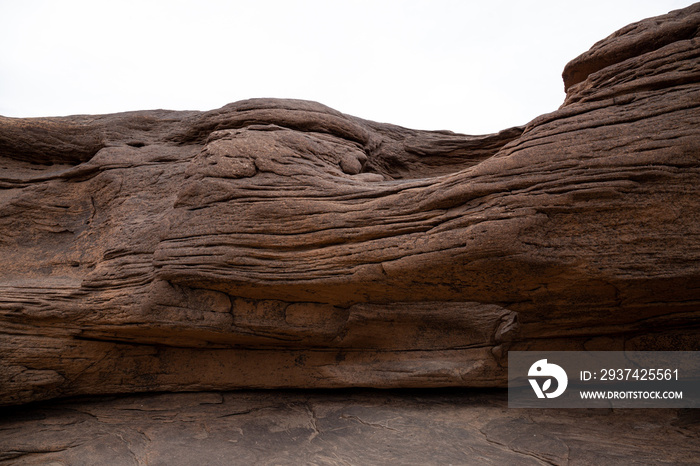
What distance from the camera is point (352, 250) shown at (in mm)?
5340

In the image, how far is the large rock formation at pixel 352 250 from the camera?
4.45 metres

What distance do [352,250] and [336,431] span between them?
218 cm

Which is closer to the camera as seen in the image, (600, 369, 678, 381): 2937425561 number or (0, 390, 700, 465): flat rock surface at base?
(0, 390, 700, 465): flat rock surface at base

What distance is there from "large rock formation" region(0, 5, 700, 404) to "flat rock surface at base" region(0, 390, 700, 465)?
0.32 m

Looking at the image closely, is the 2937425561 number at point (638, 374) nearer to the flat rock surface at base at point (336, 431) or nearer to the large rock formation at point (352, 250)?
the large rock formation at point (352, 250)

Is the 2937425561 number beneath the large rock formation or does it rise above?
beneath

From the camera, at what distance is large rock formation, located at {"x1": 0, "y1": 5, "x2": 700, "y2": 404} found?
14.6ft

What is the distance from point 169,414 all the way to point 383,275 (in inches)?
140

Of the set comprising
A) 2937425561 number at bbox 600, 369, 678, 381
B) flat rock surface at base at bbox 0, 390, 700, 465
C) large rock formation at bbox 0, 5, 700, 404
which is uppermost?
large rock formation at bbox 0, 5, 700, 404

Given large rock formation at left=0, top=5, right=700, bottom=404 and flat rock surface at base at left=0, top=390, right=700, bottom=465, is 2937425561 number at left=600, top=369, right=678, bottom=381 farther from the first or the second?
flat rock surface at base at left=0, top=390, right=700, bottom=465

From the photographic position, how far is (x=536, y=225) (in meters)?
4.52

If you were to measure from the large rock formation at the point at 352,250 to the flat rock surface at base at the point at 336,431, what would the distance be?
321 millimetres

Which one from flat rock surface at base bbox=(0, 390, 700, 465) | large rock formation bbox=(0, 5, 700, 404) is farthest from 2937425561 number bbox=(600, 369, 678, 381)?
flat rock surface at base bbox=(0, 390, 700, 465)

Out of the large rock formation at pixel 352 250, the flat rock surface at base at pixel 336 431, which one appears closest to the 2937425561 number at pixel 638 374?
the large rock formation at pixel 352 250
